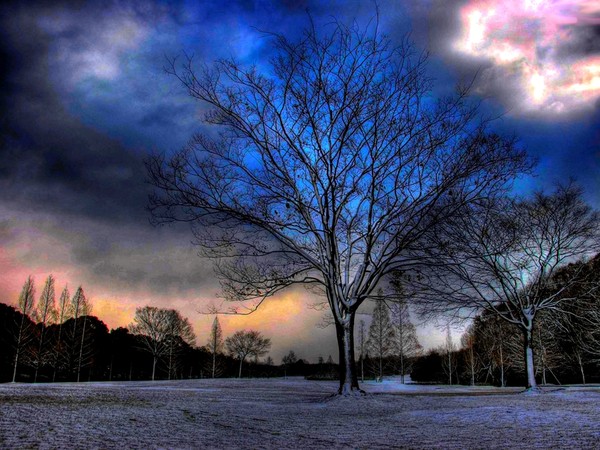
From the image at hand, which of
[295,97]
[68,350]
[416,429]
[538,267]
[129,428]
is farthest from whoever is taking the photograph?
[68,350]

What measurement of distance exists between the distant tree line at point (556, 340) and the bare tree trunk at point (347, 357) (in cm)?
1108

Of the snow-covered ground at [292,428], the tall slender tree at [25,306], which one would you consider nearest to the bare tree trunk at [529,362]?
the snow-covered ground at [292,428]

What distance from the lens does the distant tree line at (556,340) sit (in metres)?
25.9

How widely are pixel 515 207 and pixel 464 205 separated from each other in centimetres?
634

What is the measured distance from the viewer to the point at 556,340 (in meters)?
43.3

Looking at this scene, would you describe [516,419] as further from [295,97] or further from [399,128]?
[295,97]

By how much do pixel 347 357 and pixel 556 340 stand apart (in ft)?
121

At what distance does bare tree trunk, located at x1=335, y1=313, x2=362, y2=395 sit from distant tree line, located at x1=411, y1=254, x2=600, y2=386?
11.1 metres

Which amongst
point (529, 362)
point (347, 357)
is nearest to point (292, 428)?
point (347, 357)

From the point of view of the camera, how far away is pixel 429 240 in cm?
1714

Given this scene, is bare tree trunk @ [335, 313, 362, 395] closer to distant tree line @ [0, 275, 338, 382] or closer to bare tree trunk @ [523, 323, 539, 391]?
bare tree trunk @ [523, 323, 539, 391]

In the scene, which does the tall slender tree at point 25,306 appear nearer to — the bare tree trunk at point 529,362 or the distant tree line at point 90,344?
the distant tree line at point 90,344

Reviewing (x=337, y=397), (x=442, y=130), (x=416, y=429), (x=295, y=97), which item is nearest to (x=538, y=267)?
(x=442, y=130)

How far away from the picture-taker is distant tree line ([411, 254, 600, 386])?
1021 inches
